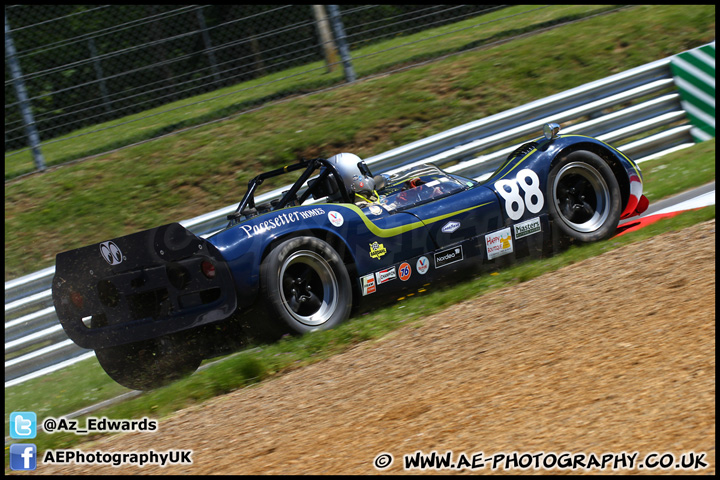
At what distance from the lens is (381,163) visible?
9297mm

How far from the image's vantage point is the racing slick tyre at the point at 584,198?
6.53 m

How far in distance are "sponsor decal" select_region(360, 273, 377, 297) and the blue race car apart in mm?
11

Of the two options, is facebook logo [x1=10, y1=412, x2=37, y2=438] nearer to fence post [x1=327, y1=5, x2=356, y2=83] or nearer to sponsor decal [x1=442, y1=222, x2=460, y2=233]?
sponsor decal [x1=442, y1=222, x2=460, y2=233]

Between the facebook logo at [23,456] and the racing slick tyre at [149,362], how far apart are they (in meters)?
1.15

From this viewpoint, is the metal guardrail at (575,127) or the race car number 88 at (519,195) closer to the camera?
the race car number 88 at (519,195)

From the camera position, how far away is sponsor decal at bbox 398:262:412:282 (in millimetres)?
5891

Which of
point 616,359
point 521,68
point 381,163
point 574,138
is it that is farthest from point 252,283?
point 521,68

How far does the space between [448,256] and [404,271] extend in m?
0.42

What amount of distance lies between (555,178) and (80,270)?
12.7ft

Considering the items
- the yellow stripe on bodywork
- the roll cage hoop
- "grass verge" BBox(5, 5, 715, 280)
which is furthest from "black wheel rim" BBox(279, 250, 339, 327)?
"grass verge" BBox(5, 5, 715, 280)

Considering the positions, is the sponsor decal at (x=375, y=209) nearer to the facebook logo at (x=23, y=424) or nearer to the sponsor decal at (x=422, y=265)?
the sponsor decal at (x=422, y=265)

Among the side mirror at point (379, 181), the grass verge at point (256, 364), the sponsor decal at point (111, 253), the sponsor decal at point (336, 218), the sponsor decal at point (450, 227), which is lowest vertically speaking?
the grass verge at point (256, 364)

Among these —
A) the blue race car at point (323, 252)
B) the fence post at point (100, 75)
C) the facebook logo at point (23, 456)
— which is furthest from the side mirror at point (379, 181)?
the fence post at point (100, 75)

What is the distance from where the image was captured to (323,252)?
18.0ft
